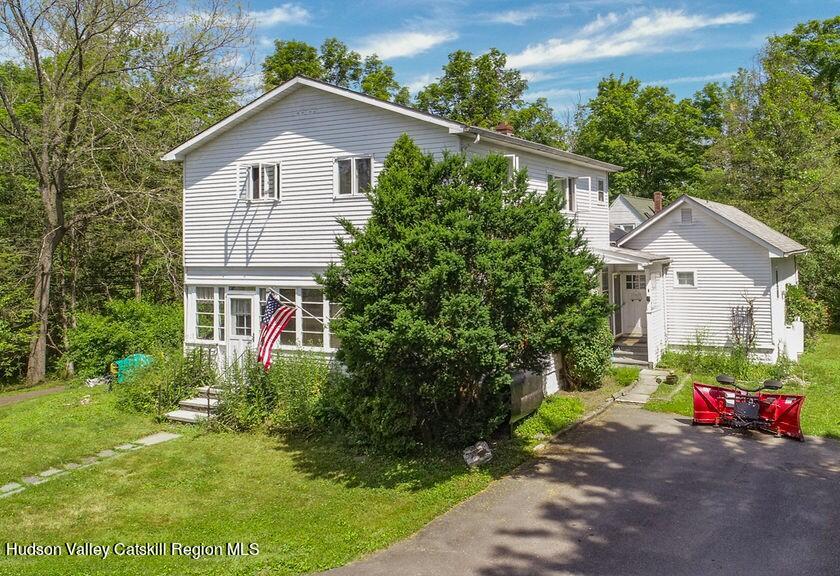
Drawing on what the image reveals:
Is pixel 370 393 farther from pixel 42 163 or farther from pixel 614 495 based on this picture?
pixel 42 163

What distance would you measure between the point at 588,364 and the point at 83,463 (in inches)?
456

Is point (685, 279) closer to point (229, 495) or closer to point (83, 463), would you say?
point (229, 495)

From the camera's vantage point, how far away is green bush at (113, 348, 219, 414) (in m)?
14.3

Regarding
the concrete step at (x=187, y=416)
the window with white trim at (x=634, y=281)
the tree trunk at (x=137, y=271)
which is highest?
the tree trunk at (x=137, y=271)

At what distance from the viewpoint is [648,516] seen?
8.13 metres

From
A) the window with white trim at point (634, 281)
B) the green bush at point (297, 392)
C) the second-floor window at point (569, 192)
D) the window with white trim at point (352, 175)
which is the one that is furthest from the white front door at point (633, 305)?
the green bush at point (297, 392)

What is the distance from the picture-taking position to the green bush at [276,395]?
12.4 meters

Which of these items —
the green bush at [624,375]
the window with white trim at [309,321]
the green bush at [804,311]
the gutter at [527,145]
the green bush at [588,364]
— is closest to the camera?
the gutter at [527,145]

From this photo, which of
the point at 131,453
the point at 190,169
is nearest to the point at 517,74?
the point at 190,169

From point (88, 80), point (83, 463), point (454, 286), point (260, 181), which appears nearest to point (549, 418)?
point (454, 286)

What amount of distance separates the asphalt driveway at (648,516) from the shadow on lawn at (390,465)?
0.62 meters

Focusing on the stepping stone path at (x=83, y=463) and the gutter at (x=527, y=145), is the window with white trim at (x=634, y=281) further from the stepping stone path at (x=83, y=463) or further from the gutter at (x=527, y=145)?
the stepping stone path at (x=83, y=463)

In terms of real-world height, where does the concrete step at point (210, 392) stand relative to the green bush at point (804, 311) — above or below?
below

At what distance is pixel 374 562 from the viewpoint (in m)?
6.91
